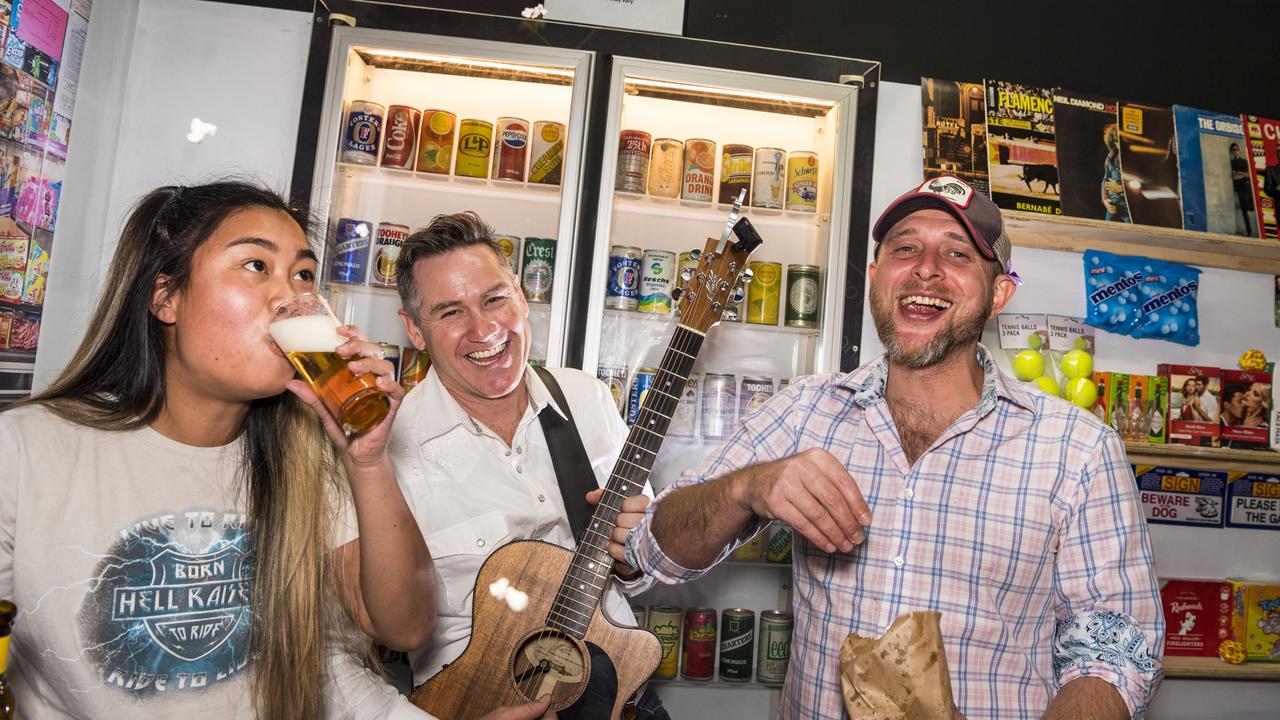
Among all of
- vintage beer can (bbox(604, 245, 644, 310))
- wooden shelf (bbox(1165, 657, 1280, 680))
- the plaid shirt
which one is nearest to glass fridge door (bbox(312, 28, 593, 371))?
vintage beer can (bbox(604, 245, 644, 310))

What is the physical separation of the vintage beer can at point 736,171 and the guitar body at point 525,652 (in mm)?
1554

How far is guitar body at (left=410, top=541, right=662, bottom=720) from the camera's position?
1.81 meters

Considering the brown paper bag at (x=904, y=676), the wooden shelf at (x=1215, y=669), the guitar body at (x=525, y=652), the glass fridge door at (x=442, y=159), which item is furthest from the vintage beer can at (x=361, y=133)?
the wooden shelf at (x=1215, y=669)

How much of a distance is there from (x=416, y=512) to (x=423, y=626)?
0.64 m

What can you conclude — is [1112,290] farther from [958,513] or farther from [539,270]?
[539,270]

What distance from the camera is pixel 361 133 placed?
2.84 metres

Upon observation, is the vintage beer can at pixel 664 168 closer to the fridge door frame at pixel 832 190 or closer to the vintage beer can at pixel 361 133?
the fridge door frame at pixel 832 190

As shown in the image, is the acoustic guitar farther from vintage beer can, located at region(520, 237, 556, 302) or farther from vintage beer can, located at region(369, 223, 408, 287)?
vintage beer can, located at region(369, 223, 408, 287)

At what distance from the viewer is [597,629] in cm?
189

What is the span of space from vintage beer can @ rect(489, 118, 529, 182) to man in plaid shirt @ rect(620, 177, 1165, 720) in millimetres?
1415

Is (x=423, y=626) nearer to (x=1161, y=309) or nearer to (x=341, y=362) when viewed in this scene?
(x=341, y=362)

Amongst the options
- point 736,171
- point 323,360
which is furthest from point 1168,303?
point 323,360

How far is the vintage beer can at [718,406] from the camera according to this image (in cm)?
293

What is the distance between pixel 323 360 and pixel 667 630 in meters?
1.84
